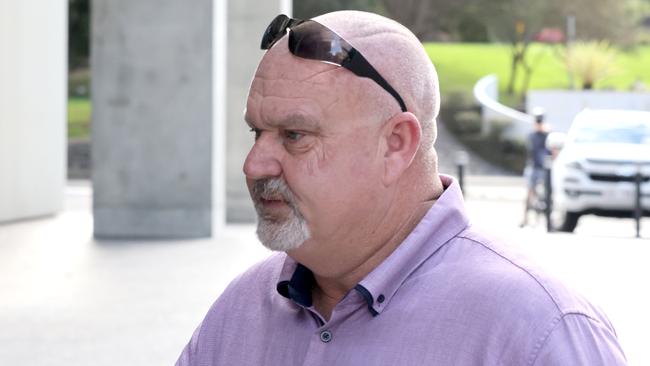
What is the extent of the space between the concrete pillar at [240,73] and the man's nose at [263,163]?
1433 centimetres

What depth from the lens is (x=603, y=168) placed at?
17359 millimetres

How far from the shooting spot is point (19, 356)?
7664 millimetres

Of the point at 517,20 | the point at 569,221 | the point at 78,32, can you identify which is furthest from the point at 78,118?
the point at 569,221

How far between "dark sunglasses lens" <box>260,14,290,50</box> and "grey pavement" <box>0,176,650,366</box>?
2593mm

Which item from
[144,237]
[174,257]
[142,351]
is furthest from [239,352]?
[144,237]

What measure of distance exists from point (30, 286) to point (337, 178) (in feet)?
28.5

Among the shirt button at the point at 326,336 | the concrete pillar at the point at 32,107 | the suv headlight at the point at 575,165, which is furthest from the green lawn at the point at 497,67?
the shirt button at the point at 326,336

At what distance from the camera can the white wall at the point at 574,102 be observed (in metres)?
38.2

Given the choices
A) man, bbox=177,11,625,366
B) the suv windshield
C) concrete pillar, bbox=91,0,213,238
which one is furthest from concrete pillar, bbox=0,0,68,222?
man, bbox=177,11,625,366

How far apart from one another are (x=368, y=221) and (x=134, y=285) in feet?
27.7

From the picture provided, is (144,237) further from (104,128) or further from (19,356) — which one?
(19,356)

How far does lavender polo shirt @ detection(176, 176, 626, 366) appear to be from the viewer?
6.90 feet

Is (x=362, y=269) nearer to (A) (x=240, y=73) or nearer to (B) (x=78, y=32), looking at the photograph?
(A) (x=240, y=73)

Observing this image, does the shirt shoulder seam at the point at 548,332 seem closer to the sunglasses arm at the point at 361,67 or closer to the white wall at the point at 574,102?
the sunglasses arm at the point at 361,67
